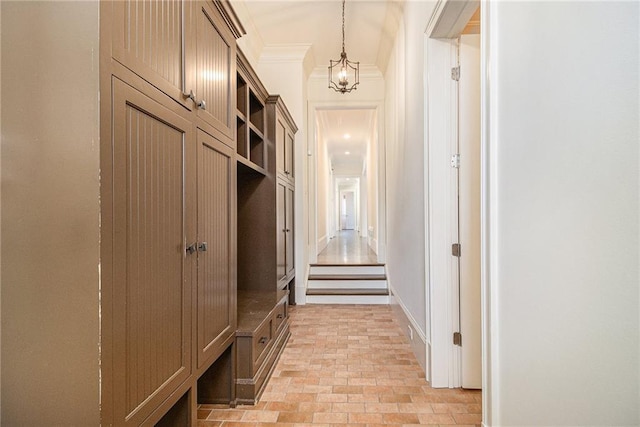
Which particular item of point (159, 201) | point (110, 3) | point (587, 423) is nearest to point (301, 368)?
point (159, 201)

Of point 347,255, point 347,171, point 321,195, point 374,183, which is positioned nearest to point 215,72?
point 347,255

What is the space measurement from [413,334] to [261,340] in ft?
4.34

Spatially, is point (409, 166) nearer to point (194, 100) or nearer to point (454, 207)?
point (454, 207)

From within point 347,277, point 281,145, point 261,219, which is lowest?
point 347,277

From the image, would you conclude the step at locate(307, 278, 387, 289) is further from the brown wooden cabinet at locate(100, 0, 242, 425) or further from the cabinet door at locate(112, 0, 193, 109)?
the cabinet door at locate(112, 0, 193, 109)

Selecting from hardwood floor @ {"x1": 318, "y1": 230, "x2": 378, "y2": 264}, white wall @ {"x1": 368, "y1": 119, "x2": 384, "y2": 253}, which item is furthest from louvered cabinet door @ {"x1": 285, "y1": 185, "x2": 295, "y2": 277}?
white wall @ {"x1": 368, "y1": 119, "x2": 384, "y2": 253}

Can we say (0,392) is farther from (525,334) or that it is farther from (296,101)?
(296,101)

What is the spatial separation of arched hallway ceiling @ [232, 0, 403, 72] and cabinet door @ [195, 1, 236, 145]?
5.68 ft

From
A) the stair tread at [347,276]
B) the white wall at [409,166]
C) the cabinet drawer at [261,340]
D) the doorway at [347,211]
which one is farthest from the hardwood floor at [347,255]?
the doorway at [347,211]

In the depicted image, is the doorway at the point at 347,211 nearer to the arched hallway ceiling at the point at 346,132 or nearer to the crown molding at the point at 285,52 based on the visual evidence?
the arched hallway ceiling at the point at 346,132

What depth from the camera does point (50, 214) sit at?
2.81 feet

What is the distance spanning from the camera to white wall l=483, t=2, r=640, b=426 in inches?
28.9

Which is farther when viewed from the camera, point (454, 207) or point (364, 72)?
point (364, 72)

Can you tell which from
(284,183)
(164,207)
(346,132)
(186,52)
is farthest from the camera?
(346,132)
